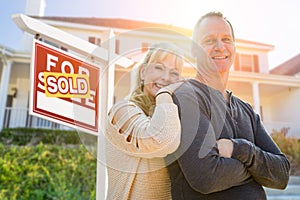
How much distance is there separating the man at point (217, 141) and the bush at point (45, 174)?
3.86 meters

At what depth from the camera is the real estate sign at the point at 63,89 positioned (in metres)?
1.16

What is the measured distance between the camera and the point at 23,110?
8.33 meters

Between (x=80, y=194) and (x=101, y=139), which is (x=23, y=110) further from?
(x=101, y=139)

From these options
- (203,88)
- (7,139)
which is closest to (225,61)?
(203,88)

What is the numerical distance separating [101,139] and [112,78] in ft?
1.24

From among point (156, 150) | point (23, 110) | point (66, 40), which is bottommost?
point (156, 150)

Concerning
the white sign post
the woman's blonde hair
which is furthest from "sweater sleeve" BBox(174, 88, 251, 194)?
the white sign post

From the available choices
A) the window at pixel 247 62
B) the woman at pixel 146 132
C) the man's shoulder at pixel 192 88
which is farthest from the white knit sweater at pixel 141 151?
the window at pixel 247 62

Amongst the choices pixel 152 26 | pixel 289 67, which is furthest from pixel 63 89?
pixel 289 67

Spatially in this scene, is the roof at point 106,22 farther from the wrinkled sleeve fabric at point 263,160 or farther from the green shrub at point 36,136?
the wrinkled sleeve fabric at point 263,160

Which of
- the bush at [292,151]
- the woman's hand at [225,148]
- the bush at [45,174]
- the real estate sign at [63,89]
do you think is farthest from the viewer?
the bush at [292,151]

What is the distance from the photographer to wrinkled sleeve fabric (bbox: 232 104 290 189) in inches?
36.2

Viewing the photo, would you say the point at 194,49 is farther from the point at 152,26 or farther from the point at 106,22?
the point at 106,22

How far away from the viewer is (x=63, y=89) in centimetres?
123
